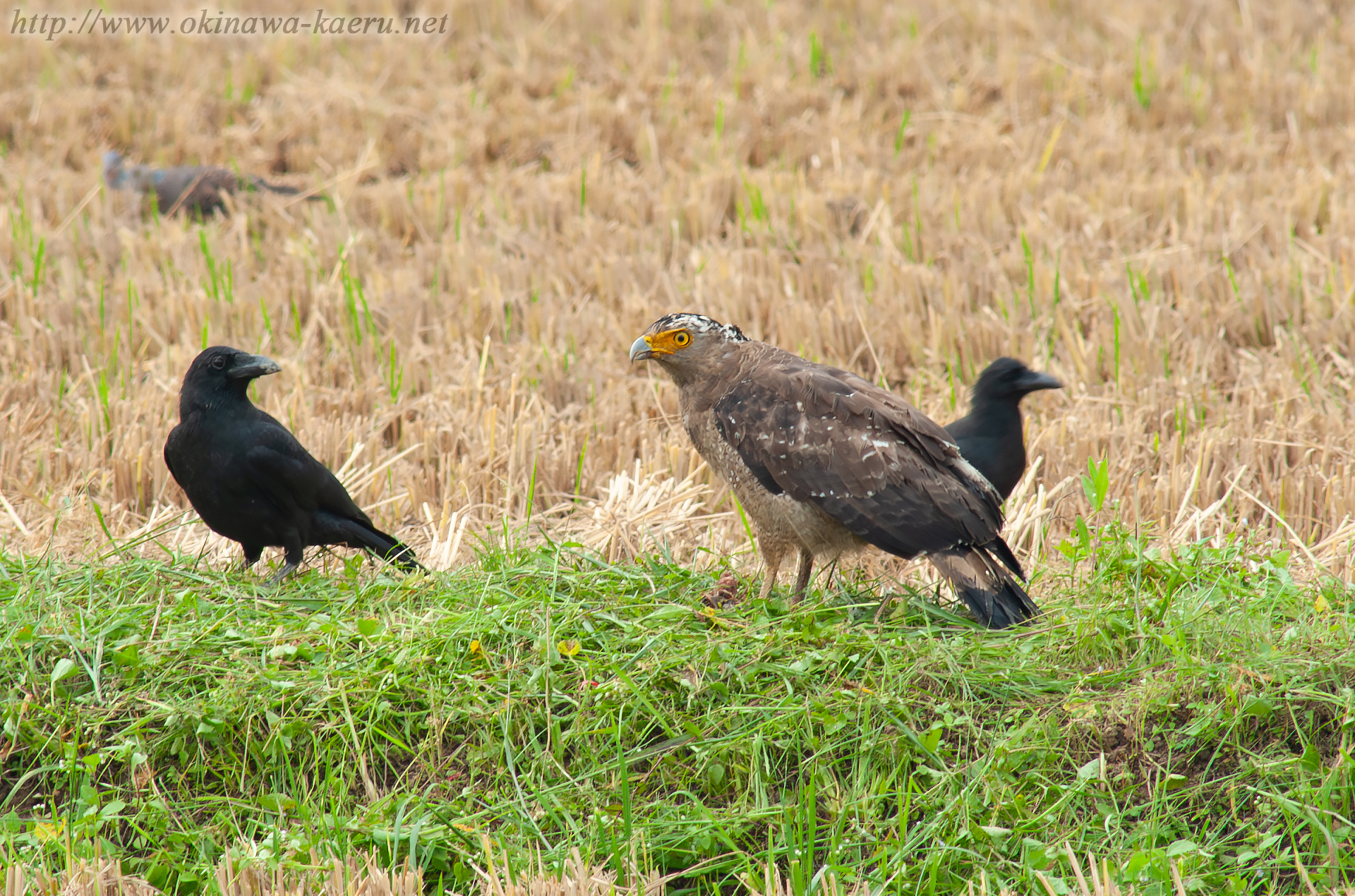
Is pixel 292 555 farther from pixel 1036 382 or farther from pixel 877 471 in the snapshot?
pixel 1036 382

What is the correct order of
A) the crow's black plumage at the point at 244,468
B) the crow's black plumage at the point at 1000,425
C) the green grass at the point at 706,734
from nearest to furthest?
the green grass at the point at 706,734 < the crow's black plumage at the point at 244,468 < the crow's black plumage at the point at 1000,425

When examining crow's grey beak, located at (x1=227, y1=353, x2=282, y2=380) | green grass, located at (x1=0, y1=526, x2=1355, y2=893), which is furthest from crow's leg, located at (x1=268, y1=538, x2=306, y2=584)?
crow's grey beak, located at (x1=227, y1=353, x2=282, y2=380)

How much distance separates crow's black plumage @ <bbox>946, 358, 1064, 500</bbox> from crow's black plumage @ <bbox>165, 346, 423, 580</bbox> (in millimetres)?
2219

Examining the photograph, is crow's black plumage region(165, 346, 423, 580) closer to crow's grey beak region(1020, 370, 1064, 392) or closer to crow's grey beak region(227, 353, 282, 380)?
crow's grey beak region(227, 353, 282, 380)

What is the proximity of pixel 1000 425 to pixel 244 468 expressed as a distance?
9.49 feet

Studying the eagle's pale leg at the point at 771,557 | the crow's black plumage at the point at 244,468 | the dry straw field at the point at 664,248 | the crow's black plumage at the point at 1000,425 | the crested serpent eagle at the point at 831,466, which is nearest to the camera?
the crested serpent eagle at the point at 831,466

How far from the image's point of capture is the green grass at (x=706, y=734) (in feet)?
10.5

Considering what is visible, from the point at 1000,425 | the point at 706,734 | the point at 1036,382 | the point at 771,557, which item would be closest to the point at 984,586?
the point at 771,557

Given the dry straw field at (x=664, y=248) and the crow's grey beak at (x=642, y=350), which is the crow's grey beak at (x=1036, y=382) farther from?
the crow's grey beak at (x=642, y=350)

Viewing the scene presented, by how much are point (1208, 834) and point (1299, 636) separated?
0.78 m

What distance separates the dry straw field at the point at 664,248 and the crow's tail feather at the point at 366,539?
0.70ft

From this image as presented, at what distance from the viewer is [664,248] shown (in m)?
8.57

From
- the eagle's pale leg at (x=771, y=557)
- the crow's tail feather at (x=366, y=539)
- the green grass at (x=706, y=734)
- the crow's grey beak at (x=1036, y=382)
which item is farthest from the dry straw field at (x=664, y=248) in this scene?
the green grass at (x=706, y=734)

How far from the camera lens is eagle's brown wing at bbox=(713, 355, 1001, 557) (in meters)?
4.05
